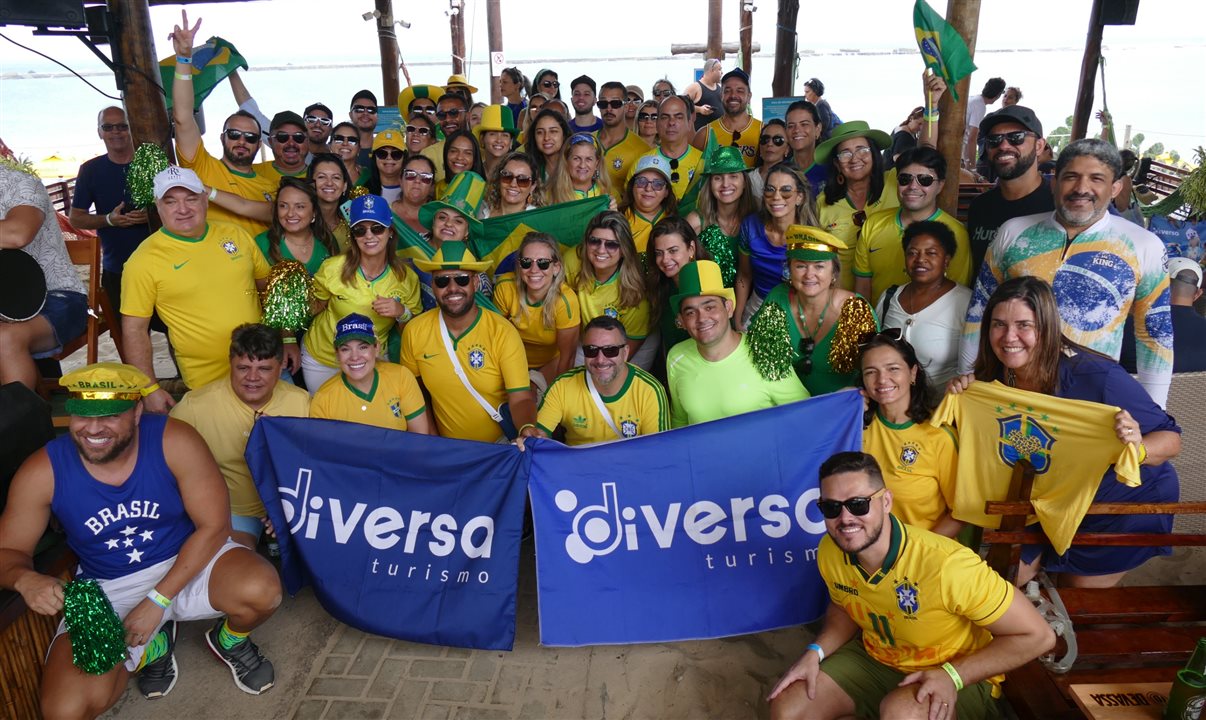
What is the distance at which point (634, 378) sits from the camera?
15.8ft

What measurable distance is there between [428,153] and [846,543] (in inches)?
205

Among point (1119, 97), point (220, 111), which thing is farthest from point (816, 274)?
point (220, 111)

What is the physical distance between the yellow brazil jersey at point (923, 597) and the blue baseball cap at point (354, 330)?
2.80m

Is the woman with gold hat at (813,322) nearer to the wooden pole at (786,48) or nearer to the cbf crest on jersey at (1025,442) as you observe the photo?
the cbf crest on jersey at (1025,442)

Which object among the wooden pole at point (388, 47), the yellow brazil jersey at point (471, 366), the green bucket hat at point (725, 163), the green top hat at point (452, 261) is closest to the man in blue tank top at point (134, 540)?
the yellow brazil jersey at point (471, 366)

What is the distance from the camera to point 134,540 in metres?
4.14

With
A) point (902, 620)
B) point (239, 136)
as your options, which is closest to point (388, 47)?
point (239, 136)

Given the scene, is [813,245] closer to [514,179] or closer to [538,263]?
[538,263]

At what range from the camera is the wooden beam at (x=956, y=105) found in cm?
574

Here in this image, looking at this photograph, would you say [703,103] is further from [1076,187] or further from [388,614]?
[388,614]

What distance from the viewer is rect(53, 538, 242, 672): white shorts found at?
4125 millimetres

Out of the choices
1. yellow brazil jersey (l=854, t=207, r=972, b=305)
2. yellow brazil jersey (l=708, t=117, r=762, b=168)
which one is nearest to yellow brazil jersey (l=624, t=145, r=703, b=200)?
yellow brazil jersey (l=708, t=117, r=762, b=168)

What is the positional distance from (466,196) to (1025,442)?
418 centimetres

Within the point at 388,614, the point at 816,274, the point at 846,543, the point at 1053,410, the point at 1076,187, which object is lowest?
the point at 388,614
